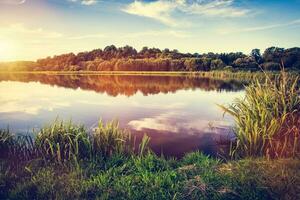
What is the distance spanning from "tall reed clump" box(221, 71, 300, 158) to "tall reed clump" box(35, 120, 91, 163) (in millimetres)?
3019

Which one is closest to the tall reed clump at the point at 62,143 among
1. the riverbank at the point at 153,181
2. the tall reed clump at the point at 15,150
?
the tall reed clump at the point at 15,150

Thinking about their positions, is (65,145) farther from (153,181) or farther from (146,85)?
(146,85)

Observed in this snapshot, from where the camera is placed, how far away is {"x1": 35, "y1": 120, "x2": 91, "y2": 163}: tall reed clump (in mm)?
6354

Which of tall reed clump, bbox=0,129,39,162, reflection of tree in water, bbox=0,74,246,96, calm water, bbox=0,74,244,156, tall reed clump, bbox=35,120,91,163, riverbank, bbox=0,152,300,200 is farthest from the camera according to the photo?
reflection of tree in water, bbox=0,74,246,96

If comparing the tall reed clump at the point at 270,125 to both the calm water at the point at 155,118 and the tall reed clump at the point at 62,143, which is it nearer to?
the calm water at the point at 155,118

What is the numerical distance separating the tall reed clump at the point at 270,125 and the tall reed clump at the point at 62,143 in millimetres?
3019

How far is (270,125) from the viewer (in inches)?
251

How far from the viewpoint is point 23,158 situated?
679cm

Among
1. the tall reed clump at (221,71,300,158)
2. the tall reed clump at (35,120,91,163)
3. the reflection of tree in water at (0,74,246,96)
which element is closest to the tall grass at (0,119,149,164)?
the tall reed clump at (35,120,91,163)

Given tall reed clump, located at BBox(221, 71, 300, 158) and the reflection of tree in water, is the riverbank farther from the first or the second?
the reflection of tree in water

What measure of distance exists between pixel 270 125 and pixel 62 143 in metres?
4.13

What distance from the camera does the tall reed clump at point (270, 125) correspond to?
6.36m

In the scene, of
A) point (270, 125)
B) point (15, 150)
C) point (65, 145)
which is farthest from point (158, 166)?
point (15, 150)

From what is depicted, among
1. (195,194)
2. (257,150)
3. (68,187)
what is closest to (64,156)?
(68,187)
